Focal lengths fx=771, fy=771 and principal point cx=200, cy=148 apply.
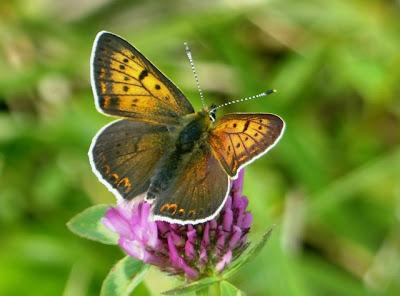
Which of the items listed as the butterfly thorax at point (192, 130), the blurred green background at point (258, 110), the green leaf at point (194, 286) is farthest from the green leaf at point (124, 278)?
the blurred green background at point (258, 110)

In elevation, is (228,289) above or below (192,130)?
below

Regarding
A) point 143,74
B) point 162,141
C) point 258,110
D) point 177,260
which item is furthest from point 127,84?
point 258,110

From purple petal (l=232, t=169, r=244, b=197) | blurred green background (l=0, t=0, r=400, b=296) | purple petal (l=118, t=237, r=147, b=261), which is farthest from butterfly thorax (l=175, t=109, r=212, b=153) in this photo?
blurred green background (l=0, t=0, r=400, b=296)

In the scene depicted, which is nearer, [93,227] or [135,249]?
[135,249]

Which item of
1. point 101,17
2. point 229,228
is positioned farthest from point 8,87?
point 229,228

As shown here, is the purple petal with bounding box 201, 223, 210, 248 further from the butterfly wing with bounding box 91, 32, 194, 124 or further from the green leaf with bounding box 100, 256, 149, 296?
the butterfly wing with bounding box 91, 32, 194, 124

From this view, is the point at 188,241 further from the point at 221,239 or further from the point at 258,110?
the point at 258,110

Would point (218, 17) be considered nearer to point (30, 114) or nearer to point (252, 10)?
point (252, 10)
